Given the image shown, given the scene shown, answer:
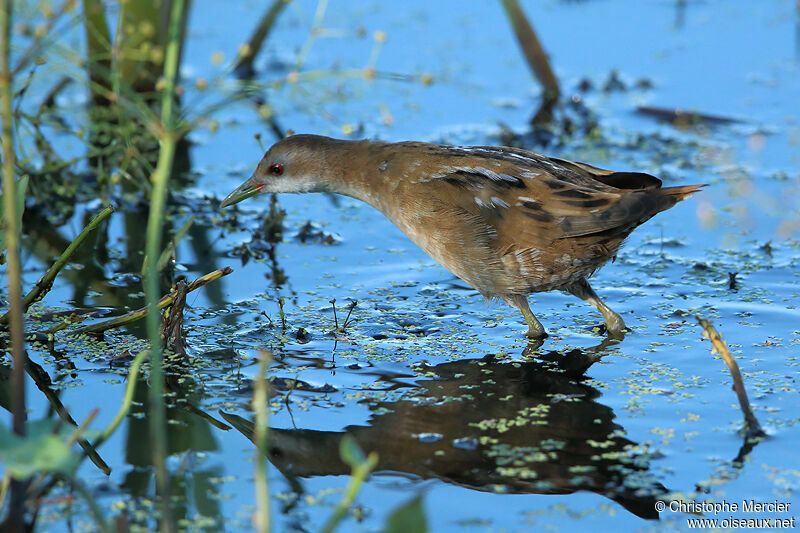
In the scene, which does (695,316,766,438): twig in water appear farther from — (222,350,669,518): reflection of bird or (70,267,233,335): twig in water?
(70,267,233,335): twig in water

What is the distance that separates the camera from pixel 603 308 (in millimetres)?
4727

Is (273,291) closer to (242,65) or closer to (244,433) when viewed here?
(244,433)

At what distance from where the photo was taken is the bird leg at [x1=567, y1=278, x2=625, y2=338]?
473 centimetres

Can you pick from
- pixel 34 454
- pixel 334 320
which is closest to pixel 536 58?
pixel 334 320

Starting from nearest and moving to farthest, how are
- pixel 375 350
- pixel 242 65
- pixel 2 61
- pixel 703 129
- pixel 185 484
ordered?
1. pixel 2 61
2. pixel 185 484
3. pixel 375 350
4. pixel 703 129
5. pixel 242 65

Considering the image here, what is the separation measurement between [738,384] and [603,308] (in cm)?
126

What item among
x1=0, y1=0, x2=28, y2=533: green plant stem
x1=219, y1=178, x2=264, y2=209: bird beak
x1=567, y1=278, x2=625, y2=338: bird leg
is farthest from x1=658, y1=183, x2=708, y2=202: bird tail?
x1=0, y1=0, x2=28, y2=533: green plant stem

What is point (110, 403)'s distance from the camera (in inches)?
160

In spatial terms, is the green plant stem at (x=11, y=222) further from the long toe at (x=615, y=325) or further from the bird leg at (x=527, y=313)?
the long toe at (x=615, y=325)

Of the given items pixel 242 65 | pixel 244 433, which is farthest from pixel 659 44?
pixel 244 433

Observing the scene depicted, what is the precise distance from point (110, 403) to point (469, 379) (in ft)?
4.64

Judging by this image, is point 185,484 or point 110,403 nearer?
point 185,484

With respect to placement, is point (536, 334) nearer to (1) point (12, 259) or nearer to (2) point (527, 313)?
(2) point (527, 313)

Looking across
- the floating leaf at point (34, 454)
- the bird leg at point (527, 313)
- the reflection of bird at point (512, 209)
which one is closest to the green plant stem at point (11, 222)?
the floating leaf at point (34, 454)
